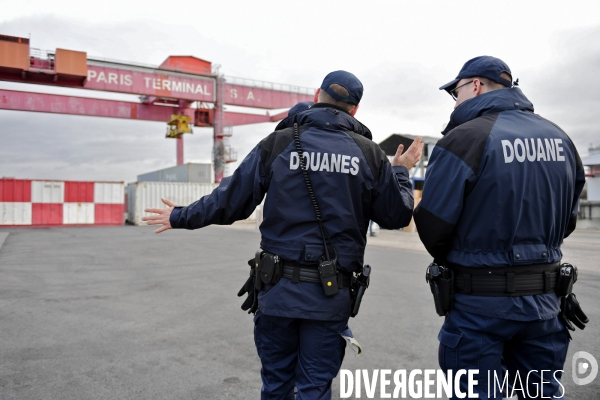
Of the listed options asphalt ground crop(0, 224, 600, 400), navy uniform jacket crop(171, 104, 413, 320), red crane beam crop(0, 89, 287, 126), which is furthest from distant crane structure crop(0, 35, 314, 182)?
navy uniform jacket crop(171, 104, 413, 320)

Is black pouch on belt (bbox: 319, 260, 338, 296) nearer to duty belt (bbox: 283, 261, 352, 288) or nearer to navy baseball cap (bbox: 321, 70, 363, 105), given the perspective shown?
duty belt (bbox: 283, 261, 352, 288)

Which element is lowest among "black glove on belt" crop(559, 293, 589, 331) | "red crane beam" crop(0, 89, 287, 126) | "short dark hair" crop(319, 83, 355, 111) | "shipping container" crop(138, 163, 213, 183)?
"black glove on belt" crop(559, 293, 589, 331)

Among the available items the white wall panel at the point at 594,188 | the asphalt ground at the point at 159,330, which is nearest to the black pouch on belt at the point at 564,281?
the asphalt ground at the point at 159,330

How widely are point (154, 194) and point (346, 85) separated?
21.9 meters

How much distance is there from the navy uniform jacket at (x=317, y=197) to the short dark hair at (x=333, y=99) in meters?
0.06

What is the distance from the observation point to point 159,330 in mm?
4082

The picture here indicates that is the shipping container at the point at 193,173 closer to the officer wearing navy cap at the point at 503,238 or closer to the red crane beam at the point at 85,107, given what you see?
the red crane beam at the point at 85,107

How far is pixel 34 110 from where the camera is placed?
21.3 m

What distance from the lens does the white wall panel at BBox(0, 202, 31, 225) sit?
1847 centimetres

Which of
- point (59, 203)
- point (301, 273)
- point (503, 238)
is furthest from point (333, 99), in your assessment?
point (59, 203)

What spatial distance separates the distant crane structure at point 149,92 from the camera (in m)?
19.7

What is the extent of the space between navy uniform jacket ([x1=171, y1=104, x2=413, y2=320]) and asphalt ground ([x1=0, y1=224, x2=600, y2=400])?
3.77ft

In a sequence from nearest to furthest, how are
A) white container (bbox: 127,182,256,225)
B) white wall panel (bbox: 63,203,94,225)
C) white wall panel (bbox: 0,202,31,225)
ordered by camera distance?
white wall panel (bbox: 0,202,31,225), white wall panel (bbox: 63,203,94,225), white container (bbox: 127,182,256,225)

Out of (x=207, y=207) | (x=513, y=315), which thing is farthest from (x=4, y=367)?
(x=513, y=315)
